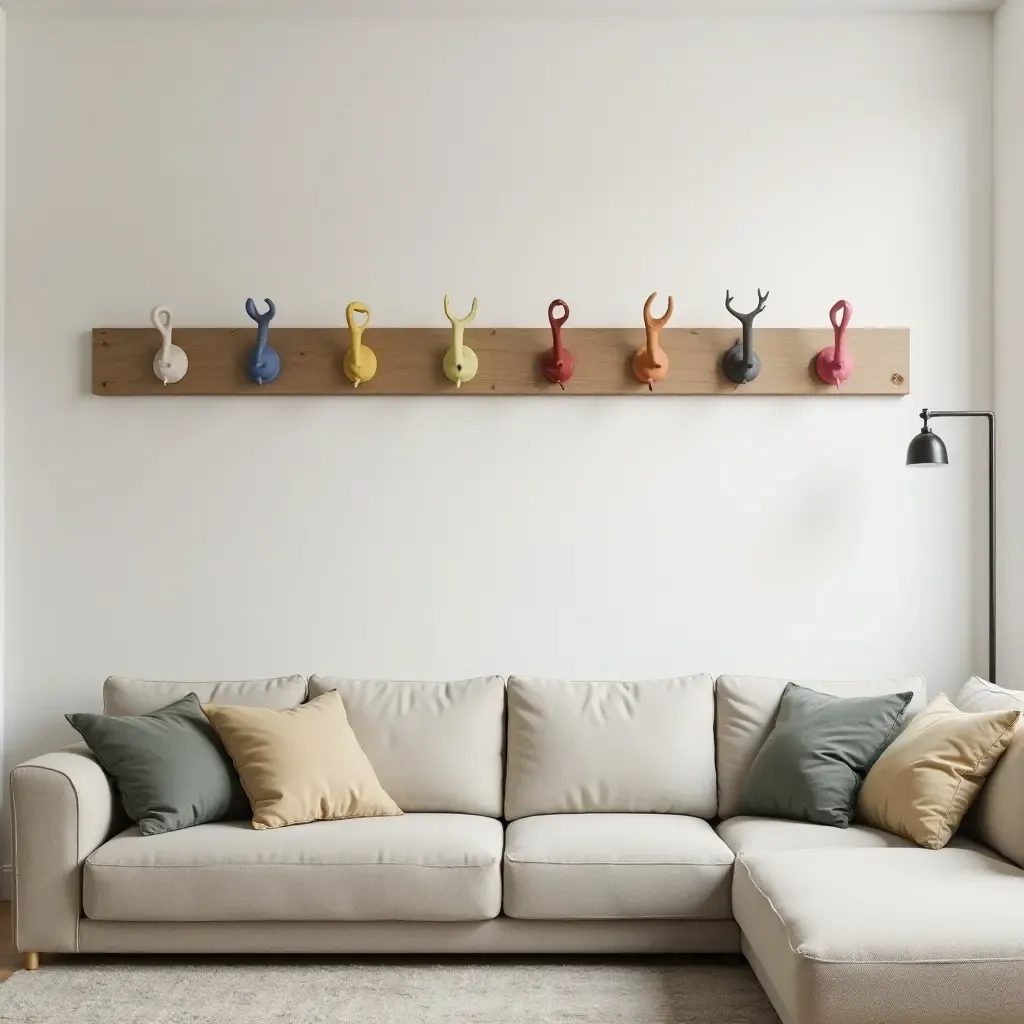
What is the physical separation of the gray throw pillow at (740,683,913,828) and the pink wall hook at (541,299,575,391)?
4.20 ft

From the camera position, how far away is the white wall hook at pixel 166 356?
356 centimetres

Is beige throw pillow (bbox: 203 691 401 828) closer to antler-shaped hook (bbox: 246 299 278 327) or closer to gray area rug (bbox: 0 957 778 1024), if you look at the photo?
gray area rug (bbox: 0 957 778 1024)

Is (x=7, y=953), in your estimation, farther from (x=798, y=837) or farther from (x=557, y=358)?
(x=557, y=358)

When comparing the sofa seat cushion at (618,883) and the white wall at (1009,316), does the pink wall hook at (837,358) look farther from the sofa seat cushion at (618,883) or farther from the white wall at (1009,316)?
the sofa seat cushion at (618,883)

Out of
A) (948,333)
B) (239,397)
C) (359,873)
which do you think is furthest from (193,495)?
(948,333)

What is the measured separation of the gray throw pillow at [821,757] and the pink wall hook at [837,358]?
107 cm

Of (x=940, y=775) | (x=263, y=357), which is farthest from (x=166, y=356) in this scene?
(x=940, y=775)

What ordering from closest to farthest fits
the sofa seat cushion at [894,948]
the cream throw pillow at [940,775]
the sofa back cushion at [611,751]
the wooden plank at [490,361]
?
the sofa seat cushion at [894,948] → the cream throw pillow at [940,775] → the sofa back cushion at [611,751] → the wooden plank at [490,361]

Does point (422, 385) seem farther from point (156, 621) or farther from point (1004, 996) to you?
point (1004, 996)

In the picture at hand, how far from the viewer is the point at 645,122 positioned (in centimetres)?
369

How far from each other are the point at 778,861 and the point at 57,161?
3169mm

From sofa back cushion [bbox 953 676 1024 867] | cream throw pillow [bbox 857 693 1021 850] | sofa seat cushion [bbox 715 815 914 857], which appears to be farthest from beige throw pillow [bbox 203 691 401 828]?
sofa back cushion [bbox 953 676 1024 867]

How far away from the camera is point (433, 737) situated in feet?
10.8

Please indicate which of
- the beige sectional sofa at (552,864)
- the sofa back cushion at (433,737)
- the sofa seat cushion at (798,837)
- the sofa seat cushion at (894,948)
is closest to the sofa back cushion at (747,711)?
the beige sectional sofa at (552,864)
